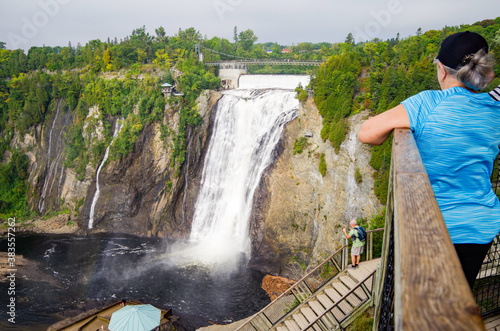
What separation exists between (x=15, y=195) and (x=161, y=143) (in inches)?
659

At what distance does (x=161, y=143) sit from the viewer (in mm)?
28688

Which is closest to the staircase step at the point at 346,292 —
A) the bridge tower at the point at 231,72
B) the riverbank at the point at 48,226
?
the riverbank at the point at 48,226

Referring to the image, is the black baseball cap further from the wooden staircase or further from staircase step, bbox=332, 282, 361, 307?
staircase step, bbox=332, 282, 361, 307

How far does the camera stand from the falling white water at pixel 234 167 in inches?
902

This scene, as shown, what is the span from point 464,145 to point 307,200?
18227mm

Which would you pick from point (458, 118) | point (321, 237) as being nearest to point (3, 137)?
point (321, 237)

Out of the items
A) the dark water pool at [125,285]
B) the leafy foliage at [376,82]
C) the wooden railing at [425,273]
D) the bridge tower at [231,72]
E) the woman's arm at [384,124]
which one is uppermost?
the bridge tower at [231,72]

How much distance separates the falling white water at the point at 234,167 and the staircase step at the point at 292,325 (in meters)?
14.0

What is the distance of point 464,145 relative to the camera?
1.84 metres

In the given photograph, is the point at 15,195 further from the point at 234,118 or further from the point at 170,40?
the point at 170,40

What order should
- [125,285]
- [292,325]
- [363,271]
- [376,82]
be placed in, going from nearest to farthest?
[363,271] → [292,325] → [376,82] → [125,285]

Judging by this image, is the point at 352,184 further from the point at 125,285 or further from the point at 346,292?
the point at 125,285

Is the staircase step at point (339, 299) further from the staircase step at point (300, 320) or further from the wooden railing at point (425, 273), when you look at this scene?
the wooden railing at point (425, 273)

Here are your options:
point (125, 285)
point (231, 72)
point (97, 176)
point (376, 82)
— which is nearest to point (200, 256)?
point (125, 285)
